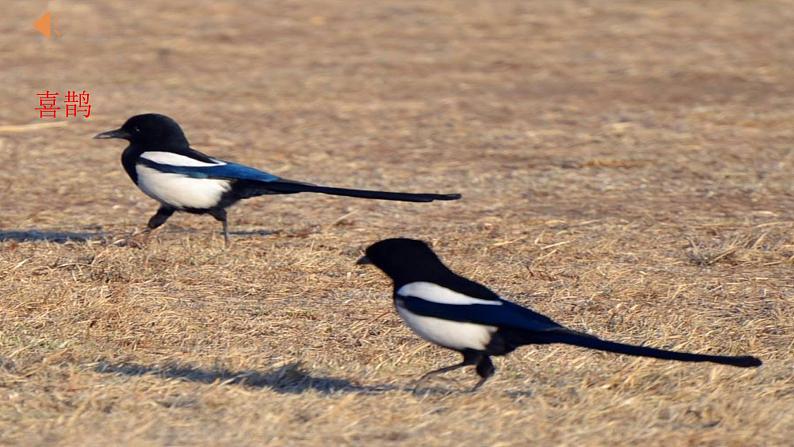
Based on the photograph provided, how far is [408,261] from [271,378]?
70cm

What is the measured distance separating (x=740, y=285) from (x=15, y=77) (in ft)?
29.1

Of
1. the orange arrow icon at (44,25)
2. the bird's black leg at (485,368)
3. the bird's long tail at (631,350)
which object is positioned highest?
the bird's long tail at (631,350)

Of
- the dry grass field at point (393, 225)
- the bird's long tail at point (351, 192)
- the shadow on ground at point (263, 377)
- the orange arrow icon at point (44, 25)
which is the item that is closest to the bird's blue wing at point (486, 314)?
the dry grass field at point (393, 225)

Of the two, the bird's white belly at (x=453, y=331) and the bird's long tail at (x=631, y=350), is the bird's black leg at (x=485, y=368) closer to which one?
the bird's white belly at (x=453, y=331)

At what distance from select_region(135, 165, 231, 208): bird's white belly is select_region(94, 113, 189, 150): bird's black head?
21 cm

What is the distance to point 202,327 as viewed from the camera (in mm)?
6055

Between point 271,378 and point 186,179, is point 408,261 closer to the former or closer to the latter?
point 271,378

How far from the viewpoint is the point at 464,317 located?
484 cm

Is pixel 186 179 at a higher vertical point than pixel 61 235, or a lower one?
higher

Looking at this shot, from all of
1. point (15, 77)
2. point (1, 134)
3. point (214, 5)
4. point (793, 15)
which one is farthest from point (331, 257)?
point (793, 15)

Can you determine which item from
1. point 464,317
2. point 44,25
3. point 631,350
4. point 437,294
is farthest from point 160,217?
point 44,25

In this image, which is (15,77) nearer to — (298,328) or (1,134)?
(1,134)

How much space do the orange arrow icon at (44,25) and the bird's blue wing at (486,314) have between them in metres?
12.0

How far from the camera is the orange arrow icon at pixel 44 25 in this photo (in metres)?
16.1
